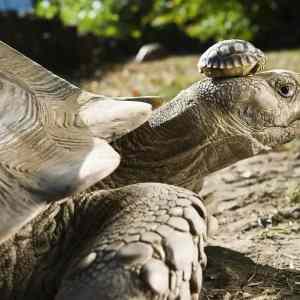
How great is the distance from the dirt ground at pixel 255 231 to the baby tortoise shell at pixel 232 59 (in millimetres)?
649

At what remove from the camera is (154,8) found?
1220cm

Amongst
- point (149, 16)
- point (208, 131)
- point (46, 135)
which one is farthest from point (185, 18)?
point (46, 135)

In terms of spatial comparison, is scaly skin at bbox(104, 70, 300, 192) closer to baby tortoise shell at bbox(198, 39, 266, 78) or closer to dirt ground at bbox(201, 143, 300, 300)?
baby tortoise shell at bbox(198, 39, 266, 78)

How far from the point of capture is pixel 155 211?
5.09ft

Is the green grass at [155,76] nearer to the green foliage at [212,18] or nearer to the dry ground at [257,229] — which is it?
the green foliage at [212,18]

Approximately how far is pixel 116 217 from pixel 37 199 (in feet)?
0.65

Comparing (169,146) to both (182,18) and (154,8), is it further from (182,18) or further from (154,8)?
(154,8)

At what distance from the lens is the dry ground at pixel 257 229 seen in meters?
Result: 2.06

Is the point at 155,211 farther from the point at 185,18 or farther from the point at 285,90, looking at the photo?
the point at 185,18

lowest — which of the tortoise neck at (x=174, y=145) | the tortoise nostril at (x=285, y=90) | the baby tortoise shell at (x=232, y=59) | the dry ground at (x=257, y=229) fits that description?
the dry ground at (x=257, y=229)

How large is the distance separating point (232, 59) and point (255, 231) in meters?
0.79

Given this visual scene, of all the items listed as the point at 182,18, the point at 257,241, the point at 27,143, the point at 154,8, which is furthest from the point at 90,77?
the point at 27,143

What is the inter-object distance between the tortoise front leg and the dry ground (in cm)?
52

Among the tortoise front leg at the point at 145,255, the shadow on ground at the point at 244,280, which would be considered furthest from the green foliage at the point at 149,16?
the tortoise front leg at the point at 145,255
